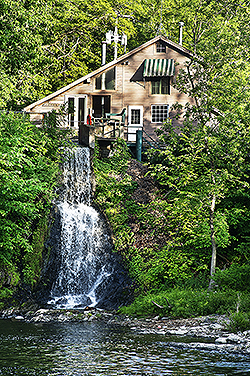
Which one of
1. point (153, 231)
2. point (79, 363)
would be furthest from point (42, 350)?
point (153, 231)

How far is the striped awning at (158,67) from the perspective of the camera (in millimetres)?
30734

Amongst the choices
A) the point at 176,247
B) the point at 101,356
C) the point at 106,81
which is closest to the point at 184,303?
the point at 176,247

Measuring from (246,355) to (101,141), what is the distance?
17019 mm

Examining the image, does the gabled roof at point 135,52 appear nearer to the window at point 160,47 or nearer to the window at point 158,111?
the window at point 160,47

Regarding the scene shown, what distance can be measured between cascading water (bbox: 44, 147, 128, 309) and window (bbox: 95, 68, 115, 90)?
10.6m

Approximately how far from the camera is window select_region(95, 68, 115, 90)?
31781mm

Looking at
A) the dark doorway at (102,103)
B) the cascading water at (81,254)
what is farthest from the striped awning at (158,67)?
the cascading water at (81,254)

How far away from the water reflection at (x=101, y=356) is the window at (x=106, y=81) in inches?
834

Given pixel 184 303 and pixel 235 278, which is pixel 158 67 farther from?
pixel 184 303

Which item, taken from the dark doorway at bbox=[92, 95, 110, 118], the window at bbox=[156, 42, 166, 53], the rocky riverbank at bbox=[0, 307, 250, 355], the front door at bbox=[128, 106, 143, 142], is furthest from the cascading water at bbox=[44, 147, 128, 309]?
the window at bbox=[156, 42, 166, 53]

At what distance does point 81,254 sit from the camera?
19.9 meters

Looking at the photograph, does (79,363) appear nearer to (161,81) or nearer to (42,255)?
(42,255)

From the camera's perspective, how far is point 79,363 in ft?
33.3

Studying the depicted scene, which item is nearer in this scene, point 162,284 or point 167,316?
point 167,316
